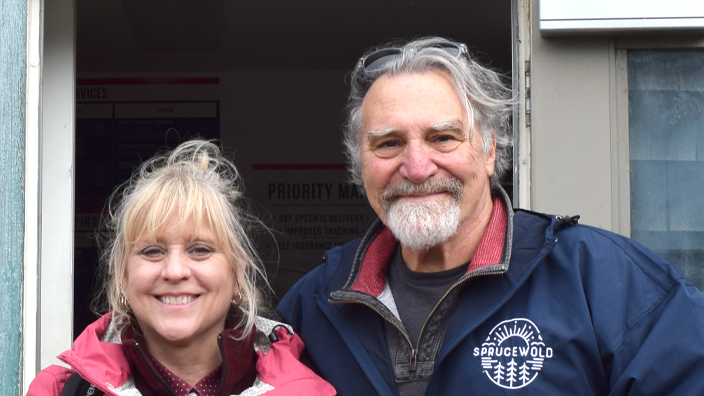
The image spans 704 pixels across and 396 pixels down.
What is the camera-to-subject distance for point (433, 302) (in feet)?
5.52

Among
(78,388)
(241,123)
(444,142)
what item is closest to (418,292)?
(444,142)

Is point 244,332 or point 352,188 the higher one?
point 352,188

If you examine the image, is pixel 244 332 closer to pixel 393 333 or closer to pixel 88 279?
pixel 393 333

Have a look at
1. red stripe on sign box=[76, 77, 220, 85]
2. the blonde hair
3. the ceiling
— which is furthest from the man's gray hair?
red stripe on sign box=[76, 77, 220, 85]

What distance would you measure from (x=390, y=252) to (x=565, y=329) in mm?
542

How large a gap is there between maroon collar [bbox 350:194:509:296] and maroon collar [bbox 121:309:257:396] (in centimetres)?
31

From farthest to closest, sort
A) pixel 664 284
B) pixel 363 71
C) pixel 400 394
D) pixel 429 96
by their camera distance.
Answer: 1. pixel 363 71
2. pixel 429 96
3. pixel 400 394
4. pixel 664 284

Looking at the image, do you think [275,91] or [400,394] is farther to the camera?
[275,91]

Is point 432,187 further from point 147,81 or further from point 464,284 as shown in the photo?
point 147,81

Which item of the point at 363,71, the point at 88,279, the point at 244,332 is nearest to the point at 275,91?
the point at 88,279

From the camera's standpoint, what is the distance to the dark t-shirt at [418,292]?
5.46 ft

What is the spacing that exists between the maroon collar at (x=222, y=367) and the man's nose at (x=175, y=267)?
0.16 m

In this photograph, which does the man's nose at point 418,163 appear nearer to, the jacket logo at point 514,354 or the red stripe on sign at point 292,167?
the jacket logo at point 514,354

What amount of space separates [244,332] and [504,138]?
2.84 ft
